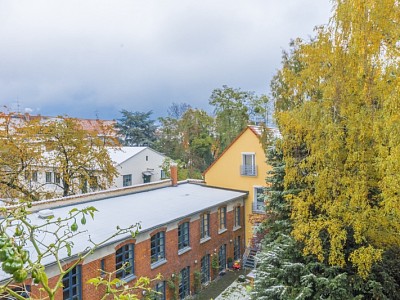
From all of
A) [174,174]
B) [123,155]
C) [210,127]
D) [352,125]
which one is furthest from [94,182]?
[210,127]

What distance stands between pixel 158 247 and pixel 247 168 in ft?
34.1

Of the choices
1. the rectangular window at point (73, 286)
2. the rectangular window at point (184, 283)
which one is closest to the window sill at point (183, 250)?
the rectangular window at point (184, 283)

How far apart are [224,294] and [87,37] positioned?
15132mm

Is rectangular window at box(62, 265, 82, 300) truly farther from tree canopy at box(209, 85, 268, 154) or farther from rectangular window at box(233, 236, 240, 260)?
tree canopy at box(209, 85, 268, 154)

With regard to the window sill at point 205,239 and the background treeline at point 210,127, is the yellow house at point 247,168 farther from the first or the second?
the background treeline at point 210,127

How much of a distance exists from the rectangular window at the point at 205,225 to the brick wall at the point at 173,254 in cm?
28

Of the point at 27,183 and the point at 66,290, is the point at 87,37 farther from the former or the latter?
the point at 66,290

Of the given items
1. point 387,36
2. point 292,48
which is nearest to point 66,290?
point 387,36

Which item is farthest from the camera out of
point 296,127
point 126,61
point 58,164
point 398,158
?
point 126,61

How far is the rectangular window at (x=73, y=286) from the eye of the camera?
1149 cm

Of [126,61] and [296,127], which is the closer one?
[296,127]

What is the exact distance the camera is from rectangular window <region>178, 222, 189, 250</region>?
56.7ft

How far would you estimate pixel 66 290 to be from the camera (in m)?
11.5

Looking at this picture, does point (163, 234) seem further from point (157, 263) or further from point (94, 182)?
point (94, 182)
